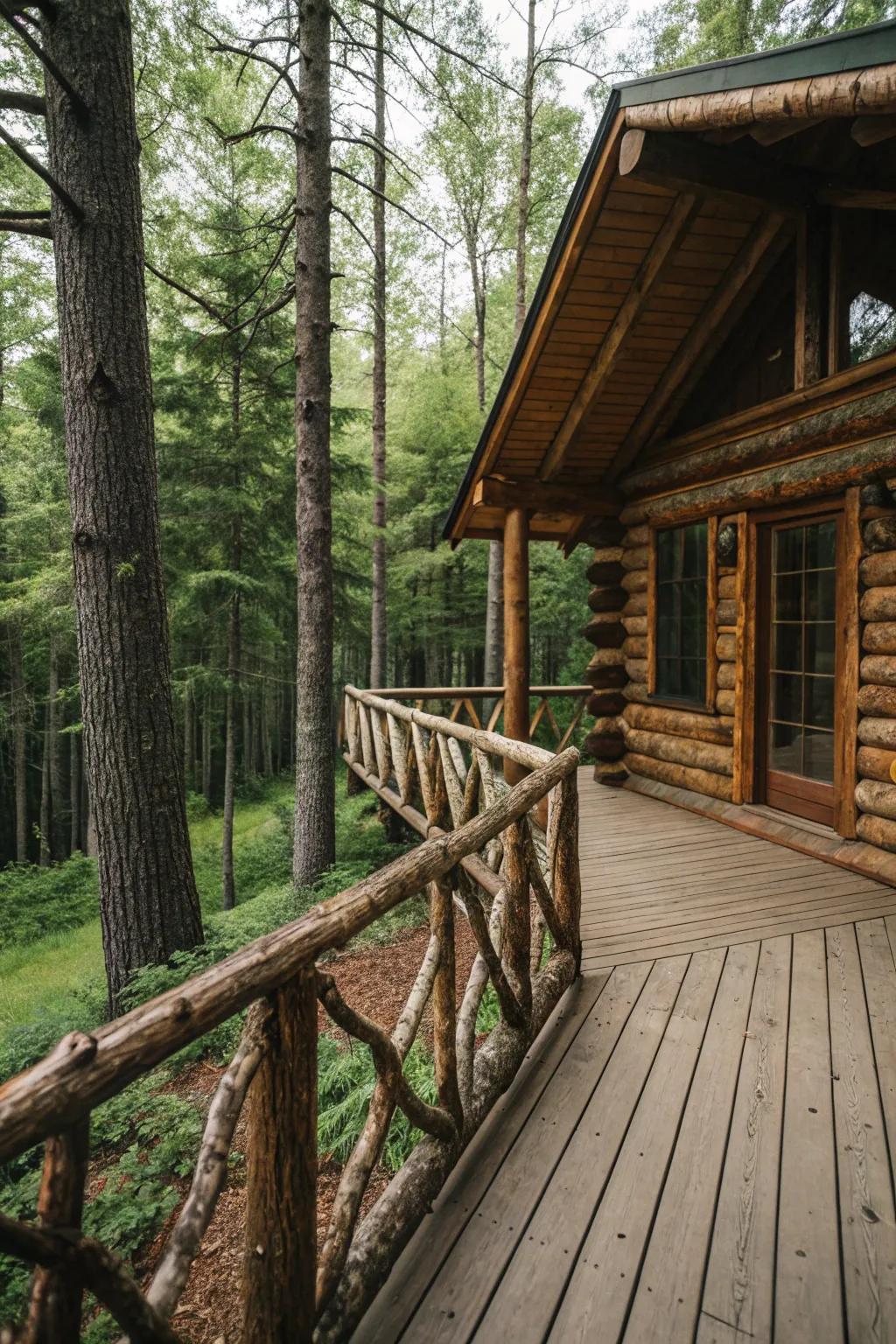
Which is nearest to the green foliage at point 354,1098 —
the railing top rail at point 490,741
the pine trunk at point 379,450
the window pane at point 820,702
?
the railing top rail at point 490,741

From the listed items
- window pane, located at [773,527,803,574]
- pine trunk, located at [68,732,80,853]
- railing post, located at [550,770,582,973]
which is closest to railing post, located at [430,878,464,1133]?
railing post, located at [550,770,582,973]

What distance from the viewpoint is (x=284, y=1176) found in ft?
4.77

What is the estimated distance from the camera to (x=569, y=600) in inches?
617

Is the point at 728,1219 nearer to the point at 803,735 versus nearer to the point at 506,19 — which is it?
the point at 803,735

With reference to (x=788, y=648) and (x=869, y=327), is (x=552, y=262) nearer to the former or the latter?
(x=869, y=327)

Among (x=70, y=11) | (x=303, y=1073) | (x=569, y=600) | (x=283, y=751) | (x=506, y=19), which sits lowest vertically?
(x=283, y=751)

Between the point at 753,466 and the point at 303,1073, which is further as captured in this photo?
the point at 753,466

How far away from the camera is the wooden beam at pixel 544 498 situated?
6.46m

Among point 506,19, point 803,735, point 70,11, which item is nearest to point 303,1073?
point 803,735

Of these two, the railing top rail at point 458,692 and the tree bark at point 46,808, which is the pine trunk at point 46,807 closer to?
the tree bark at point 46,808

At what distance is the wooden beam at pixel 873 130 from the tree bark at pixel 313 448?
183 inches

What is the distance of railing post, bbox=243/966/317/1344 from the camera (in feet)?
4.68

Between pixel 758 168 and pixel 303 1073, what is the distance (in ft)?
18.8

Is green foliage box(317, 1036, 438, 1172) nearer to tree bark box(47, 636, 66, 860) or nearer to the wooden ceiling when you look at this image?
the wooden ceiling
